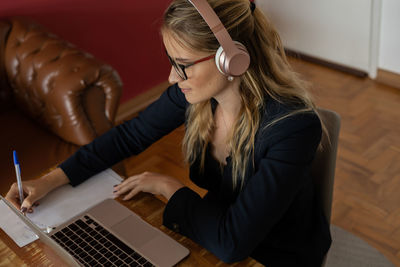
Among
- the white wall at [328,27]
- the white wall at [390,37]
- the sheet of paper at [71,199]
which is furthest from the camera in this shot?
the white wall at [328,27]

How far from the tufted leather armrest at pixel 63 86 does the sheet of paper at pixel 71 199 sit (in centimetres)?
67

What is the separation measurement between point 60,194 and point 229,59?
588 millimetres

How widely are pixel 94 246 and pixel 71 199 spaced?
21cm

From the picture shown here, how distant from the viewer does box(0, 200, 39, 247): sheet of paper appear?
120 cm

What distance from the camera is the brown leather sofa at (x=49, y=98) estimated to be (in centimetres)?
203

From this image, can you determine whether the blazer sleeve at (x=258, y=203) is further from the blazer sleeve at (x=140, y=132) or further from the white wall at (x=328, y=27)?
the white wall at (x=328, y=27)

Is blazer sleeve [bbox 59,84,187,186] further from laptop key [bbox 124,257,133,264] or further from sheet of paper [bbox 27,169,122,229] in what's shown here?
laptop key [bbox 124,257,133,264]

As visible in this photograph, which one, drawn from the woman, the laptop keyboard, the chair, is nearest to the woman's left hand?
the woman

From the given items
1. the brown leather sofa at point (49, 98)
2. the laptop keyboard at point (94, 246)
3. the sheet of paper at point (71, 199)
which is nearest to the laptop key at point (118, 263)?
the laptop keyboard at point (94, 246)

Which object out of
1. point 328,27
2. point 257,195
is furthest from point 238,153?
point 328,27

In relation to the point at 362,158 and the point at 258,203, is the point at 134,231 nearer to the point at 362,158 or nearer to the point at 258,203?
the point at 258,203

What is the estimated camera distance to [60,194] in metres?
1.36

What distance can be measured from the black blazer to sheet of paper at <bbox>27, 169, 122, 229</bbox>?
1.1 inches

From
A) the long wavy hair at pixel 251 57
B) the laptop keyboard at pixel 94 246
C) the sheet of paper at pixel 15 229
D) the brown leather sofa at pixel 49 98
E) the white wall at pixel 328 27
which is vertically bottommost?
the white wall at pixel 328 27
